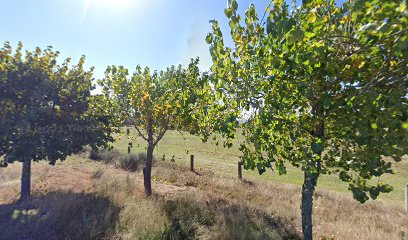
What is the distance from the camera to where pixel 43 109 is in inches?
397

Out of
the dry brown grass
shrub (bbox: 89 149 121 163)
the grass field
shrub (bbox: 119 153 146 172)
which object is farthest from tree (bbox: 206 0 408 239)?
shrub (bbox: 89 149 121 163)

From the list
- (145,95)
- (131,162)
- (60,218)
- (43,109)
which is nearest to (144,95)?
(145,95)

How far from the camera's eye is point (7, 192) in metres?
11.6

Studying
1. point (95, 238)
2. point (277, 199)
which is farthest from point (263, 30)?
point (277, 199)

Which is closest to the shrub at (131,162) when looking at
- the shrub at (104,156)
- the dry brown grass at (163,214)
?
the shrub at (104,156)

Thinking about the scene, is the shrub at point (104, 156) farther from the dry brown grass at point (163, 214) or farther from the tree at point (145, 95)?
the tree at point (145, 95)

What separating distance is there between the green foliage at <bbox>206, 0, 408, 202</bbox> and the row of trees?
22 millimetres

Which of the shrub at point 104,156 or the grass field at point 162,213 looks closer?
the grass field at point 162,213

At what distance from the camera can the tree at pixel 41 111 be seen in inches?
385

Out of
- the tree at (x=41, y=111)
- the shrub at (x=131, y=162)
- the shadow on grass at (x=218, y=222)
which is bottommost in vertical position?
the shadow on grass at (x=218, y=222)

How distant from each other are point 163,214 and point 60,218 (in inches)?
127

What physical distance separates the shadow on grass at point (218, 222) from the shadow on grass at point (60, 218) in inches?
77.0

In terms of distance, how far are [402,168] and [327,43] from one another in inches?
1351

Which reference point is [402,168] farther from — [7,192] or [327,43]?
[7,192]
